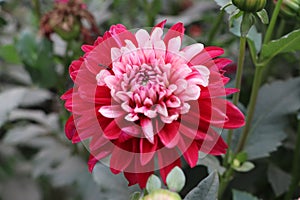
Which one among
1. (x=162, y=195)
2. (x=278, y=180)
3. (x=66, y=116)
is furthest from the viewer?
(x=66, y=116)

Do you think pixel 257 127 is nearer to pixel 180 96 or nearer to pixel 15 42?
pixel 180 96

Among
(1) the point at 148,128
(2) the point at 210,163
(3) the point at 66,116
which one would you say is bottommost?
(3) the point at 66,116

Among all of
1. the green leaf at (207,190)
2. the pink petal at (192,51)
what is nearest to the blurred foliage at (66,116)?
the green leaf at (207,190)

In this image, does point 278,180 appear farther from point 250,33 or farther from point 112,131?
point 112,131

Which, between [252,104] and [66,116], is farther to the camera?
[66,116]

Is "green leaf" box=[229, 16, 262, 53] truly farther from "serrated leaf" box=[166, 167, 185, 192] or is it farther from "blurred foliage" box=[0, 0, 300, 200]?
"serrated leaf" box=[166, 167, 185, 192]

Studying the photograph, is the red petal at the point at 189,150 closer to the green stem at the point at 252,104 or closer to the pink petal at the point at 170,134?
the pink petal at the point at 170,134

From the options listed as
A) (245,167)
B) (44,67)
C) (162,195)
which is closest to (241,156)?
(245,167)
